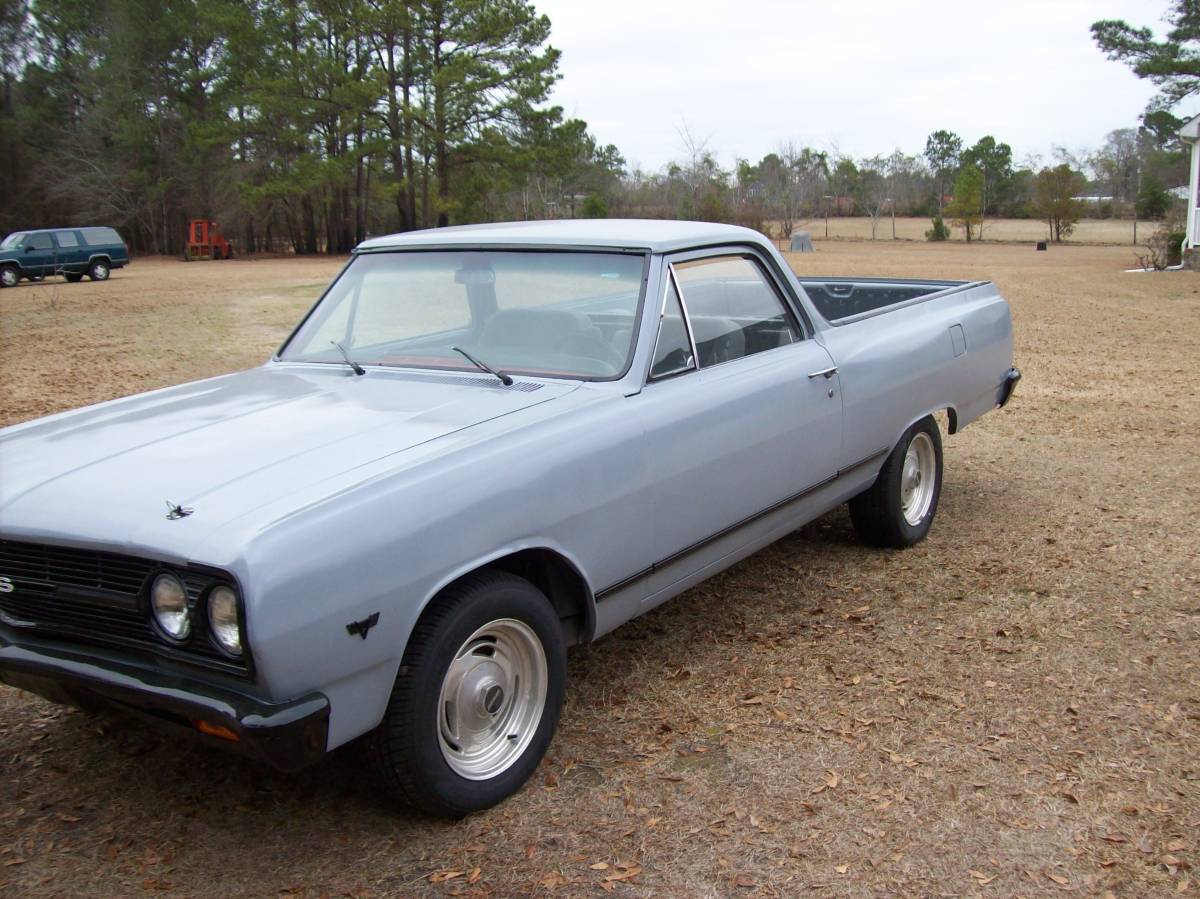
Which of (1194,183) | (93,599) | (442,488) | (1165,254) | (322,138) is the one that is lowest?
(93,599)

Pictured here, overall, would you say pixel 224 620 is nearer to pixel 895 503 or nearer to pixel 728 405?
pixel 728 405

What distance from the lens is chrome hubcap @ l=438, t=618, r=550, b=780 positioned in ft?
10.1

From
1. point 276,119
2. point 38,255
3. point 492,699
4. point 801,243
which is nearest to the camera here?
point 492,699

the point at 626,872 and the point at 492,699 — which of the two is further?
the point at 492,699

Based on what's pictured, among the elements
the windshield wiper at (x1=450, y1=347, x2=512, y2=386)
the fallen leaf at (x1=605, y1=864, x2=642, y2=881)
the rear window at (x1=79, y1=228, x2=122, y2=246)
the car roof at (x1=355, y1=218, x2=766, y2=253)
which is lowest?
the fallen leaf at (x1=605, y1=864, x2=642, y2=881)

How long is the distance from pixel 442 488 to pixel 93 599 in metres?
0.95

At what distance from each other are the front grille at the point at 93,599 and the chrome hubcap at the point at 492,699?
689 mm

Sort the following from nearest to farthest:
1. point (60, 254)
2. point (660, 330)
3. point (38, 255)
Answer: point (660, 330), point (38, 255), point (60, 254)

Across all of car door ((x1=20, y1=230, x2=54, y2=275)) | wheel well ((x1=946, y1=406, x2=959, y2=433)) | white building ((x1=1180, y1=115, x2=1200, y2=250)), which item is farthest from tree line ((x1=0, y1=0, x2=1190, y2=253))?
wheel well ((x1=946, y1=406, x2=959, y2=433))

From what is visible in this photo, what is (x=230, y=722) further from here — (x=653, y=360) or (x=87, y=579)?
(x=653, y=360)

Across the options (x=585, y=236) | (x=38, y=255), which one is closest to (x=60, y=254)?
(x=38, y=255)

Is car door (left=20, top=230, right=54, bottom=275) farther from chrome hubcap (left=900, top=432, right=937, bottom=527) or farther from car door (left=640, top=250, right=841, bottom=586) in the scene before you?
car door (left=640, top=250, right=841, bottom=586)

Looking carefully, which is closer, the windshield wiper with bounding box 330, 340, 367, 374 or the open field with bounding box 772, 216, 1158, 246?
the windshield wiper with bounding box 330, 340, 367, 374

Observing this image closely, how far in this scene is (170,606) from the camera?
2701mm
